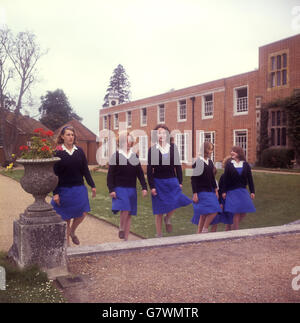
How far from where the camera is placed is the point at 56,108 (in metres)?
55.0

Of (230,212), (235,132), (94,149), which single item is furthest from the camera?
(94,149)

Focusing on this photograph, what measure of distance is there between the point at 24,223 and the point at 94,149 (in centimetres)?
3787

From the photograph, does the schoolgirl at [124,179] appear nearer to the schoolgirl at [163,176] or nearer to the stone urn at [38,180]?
the schoolgirl at [163,176]

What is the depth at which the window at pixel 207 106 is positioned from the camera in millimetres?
25241

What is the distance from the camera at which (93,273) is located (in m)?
4.18

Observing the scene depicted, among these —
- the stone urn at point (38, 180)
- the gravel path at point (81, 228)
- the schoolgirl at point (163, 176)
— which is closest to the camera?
the stone urn at point (38, 180)

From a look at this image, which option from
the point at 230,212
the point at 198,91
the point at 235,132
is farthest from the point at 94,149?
the point at 230,212

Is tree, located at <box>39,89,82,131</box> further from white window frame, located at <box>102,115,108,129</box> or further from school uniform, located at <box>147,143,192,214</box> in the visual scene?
school uniform, located at <box>147,143,192,214</box>

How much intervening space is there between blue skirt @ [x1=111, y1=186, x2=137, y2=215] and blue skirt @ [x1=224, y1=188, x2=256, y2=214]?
1.80 m

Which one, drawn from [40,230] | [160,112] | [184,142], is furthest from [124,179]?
[160,112]

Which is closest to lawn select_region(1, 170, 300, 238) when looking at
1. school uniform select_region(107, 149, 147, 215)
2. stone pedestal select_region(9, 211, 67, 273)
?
school uniform select_region(107, 149, 147, 215)

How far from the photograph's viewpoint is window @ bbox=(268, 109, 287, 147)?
1969cm

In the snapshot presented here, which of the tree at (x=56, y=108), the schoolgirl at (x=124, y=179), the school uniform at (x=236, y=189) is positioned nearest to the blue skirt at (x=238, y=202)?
the school uniform at (x=236, y=189)
